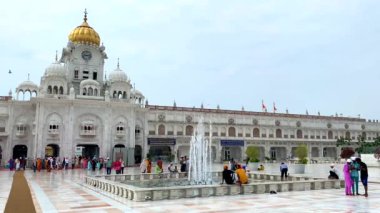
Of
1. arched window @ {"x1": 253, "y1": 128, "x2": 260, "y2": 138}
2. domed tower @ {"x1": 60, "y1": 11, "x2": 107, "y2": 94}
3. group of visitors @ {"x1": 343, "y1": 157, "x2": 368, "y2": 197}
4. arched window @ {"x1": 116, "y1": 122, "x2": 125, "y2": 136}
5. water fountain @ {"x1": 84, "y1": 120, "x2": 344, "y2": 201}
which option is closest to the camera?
water fountain @ {"x1": 84, "y1": 120, "x2": 344, "y2": 201}

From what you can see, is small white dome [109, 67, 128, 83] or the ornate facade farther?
small white dome [109, 67, 128, 83]

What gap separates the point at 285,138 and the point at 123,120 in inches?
1042

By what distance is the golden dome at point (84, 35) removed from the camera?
4234cm

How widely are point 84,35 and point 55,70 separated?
6.16 meters

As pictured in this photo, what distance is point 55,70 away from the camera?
128ft

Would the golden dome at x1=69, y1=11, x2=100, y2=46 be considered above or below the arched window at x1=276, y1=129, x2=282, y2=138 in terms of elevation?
above

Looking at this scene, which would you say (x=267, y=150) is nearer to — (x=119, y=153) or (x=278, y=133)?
(x=278, y=133)

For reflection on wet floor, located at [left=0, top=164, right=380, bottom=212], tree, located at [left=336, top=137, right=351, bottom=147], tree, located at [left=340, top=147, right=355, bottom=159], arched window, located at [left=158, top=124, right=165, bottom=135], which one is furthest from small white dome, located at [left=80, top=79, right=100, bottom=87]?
tree, located at [left=336, top=137, right=351, bottom=147]

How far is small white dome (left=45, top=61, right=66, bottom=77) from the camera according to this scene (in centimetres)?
3884

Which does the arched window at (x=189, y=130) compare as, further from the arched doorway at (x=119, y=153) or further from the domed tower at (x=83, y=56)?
the domed tower at (x=83, y=56)

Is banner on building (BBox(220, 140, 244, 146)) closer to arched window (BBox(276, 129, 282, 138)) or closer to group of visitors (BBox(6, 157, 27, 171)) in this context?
arched window (BBox(276, 129, 282, 138))

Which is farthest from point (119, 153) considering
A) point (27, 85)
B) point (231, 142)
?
point (231, 142)

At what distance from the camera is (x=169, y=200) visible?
1122cm

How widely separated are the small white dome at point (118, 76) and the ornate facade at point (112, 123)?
12 cm
